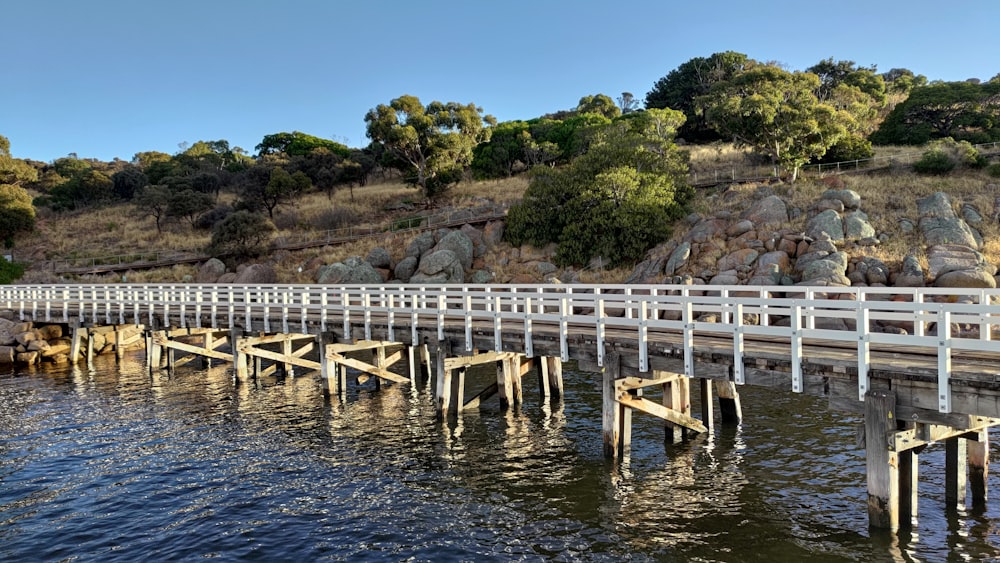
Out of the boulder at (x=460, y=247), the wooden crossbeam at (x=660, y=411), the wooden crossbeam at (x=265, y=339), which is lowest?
the wooden crossbeam at (x=660, y=411)

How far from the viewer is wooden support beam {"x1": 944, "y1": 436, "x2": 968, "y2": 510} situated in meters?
12.7

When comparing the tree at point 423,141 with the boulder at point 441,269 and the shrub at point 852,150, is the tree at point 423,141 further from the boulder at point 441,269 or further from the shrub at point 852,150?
the shrub at point 852,150

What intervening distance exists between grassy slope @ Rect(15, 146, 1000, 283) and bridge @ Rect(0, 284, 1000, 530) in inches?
478

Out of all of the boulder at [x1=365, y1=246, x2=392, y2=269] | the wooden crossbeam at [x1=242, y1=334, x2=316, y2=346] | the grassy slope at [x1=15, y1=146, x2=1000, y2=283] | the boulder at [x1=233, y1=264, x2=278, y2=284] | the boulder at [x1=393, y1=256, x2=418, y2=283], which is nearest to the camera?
the wooden crossbeam at [x1=242, y1=334, x2=316, y2=346]

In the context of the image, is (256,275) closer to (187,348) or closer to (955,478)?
(187,348)

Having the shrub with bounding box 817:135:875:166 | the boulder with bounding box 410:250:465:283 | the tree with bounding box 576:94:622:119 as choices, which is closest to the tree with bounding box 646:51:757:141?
the tree with bounding box 576:94:622:119

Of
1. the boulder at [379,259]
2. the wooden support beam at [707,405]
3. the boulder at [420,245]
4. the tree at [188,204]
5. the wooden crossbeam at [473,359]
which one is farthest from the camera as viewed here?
the tree at [188,204]

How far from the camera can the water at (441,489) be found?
12.0m

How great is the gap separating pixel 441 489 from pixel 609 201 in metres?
32.8

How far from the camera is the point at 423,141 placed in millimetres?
69000

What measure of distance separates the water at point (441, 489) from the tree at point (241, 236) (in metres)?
33.7

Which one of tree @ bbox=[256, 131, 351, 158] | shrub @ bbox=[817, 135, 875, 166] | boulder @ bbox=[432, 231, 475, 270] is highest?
tree @ bbox=[256, 131, 351, 158]

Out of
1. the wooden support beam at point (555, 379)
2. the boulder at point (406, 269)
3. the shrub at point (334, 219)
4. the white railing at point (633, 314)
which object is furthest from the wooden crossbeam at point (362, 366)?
the shrub at point (334, 219)

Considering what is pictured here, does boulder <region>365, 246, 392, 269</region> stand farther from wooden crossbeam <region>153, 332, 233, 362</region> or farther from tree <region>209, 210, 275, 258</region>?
wooden crossbeam <region>153, 332, 233, 362</region>
